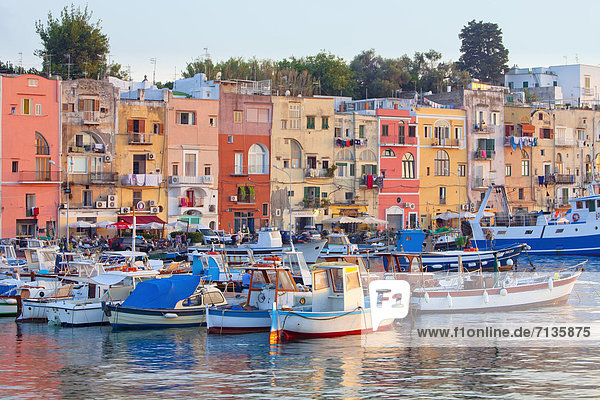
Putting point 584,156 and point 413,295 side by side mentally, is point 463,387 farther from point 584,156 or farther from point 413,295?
point 584,156

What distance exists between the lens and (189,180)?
67438mm

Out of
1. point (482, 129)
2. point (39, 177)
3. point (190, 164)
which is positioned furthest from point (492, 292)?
point (482, 129)

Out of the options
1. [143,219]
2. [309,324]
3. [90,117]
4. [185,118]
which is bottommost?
[309,324]

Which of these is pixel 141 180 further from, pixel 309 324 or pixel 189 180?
pixel 309 324

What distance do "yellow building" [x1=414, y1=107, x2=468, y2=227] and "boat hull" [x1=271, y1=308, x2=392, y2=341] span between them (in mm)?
49898

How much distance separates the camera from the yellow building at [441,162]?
260 feet

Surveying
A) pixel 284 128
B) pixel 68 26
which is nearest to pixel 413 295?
pixel 284 128

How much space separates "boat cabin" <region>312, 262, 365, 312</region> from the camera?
1201 inches

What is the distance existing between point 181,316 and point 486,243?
38.5m

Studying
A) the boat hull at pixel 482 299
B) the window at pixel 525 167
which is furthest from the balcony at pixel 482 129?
the boat hull at pixel 482 299

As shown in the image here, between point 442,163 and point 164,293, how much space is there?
2005 inches

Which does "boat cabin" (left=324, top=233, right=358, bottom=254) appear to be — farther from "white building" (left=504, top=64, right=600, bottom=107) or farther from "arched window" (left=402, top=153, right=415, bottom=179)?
"white building" (left=504, top=64, right=600, bottom=107)

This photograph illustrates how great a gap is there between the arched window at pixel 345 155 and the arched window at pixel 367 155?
2.54ft

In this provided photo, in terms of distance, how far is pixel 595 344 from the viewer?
28.5 metres
